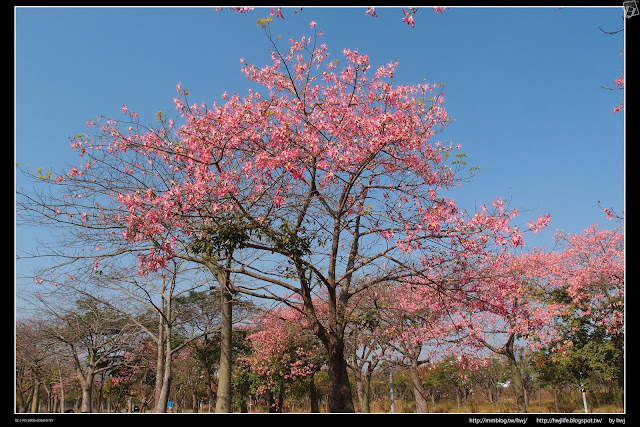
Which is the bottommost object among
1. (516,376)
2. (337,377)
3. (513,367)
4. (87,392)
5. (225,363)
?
(87,392)

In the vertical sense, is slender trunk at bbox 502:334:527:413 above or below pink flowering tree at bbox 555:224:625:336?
below

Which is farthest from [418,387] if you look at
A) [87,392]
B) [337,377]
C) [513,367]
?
[87,392]

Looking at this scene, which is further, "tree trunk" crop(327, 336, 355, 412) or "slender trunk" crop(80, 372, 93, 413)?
"slender trunk" crop(80, 372, 93, 413)

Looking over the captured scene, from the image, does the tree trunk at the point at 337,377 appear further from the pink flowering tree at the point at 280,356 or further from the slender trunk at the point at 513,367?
the pink flowering tree at the point at 280,356

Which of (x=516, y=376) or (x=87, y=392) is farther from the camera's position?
(x=87, y=392)

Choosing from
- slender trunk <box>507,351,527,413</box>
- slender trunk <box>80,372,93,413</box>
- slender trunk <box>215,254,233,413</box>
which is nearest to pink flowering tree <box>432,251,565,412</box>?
slender trunk <box>507,351,527,413</box>

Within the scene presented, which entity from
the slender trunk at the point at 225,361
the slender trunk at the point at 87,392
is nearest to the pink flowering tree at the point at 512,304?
the slender trunk at the point at 225,361

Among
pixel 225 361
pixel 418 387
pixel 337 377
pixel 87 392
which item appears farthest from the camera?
pixel 87 392

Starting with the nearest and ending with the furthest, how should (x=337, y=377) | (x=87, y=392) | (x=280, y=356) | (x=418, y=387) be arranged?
(x=337, y=377)
(x=418, y=387)
(x=87, y=392)
(x=280, y=356)

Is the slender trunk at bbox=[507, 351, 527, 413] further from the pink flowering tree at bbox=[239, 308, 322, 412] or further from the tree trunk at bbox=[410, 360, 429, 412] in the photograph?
the pink flowering tree at bbox=[239, 308, 322, 412]

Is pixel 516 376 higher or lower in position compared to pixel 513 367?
lower

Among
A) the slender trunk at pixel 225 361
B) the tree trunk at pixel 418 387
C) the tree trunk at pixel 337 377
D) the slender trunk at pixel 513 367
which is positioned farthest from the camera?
the slender trunk at pixel 513 367

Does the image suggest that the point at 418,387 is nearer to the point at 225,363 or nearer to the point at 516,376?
the point at 516,376

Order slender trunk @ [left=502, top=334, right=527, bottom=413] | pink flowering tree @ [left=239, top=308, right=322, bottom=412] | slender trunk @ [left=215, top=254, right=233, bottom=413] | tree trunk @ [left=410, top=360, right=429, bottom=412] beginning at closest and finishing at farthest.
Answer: slender trunk @ [left=215, top=254, right=233, bottom=413] → tree trunk @ [left=410, top=360, right=429, bottom=412] → slender trunk @ [left=502, top=334, right=527, bottom=413] → pink flowering tree @ [left=239, top=308, right=322, bottom=412]
